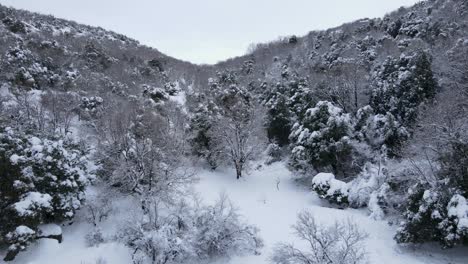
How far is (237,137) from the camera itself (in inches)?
1233

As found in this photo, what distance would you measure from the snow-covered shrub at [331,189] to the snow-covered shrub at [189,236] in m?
6.49

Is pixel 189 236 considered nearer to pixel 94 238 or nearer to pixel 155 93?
pixel 94 238

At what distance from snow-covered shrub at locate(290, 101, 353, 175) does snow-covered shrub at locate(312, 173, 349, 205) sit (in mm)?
2746

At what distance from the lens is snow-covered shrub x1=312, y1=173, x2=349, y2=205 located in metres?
23.6

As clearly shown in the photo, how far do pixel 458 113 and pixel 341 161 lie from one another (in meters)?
8.66

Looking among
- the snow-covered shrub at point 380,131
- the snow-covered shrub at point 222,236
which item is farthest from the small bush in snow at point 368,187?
the snow-covered shrub at point 222,236

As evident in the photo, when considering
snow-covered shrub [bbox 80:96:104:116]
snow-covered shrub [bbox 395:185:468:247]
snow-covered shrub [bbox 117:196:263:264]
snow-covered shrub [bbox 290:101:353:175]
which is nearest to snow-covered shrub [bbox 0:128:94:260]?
snow-covered shrub [bbox 117:196:263:264]

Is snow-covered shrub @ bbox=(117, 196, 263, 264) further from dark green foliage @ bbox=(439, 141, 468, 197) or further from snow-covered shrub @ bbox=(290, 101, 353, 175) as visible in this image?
dark green foliage @ bbox=(439, 141, 468, 197)

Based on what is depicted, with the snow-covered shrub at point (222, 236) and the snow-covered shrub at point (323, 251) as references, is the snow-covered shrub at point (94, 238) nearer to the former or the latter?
the snow-covered shrub at point (222, 236)

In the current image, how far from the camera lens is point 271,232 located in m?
21.0

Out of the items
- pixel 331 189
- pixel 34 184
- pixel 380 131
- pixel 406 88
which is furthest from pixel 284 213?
pixel 34 184

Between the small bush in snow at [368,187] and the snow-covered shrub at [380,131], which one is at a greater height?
the snow-covered shrub at [380,131]

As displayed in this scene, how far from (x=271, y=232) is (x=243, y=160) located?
11.1 metres

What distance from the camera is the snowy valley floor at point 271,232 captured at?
697 inches
